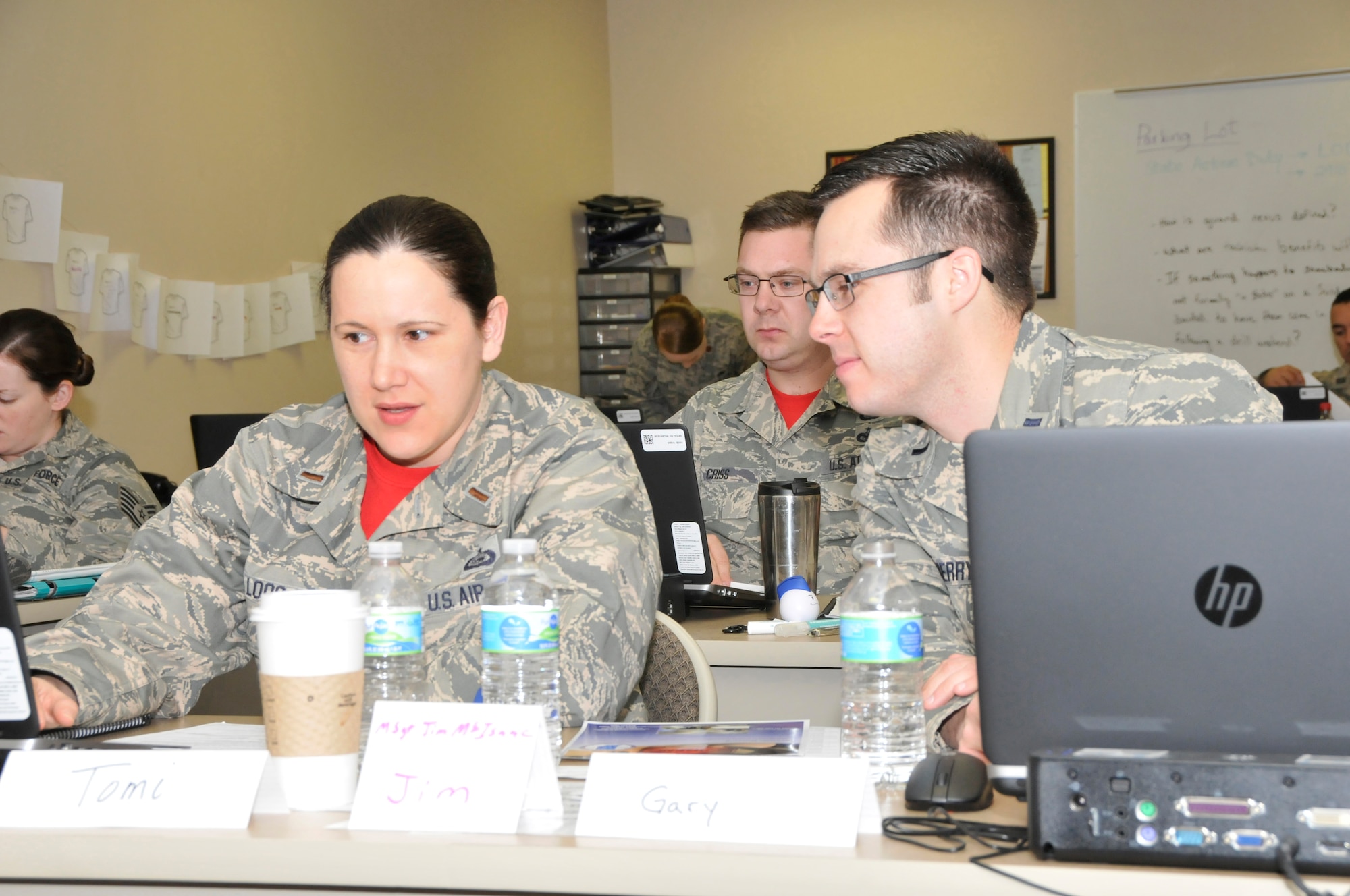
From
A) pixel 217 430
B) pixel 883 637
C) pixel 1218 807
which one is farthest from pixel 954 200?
pixel 217 430

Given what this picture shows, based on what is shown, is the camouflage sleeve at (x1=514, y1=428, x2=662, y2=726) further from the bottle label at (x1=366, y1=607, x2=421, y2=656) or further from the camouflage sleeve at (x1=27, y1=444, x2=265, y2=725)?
the camouflage sleeve at (x1=27, y1=444, x2=265, y2=725)

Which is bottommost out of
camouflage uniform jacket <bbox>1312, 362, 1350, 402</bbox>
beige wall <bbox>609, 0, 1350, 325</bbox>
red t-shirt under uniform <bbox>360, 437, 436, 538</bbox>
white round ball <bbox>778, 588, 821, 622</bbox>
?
white round ball <bbox>778, 588, 821, 622</bbox>

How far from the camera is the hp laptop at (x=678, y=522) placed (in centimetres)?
226

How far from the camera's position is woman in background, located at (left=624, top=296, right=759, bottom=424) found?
5273 mm

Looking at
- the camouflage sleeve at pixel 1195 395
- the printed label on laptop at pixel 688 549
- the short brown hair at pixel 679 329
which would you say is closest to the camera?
the camouflage sleeve at pixel 1195 395

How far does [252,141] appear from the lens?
382cm

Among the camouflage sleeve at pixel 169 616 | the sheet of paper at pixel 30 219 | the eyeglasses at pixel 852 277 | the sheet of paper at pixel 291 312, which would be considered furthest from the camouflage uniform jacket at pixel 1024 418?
the sheet of paper at pixel 291 312

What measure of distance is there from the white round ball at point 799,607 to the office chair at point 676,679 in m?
0.59

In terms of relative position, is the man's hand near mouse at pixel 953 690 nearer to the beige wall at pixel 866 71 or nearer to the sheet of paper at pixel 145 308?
the sheet of paper at pixel 145 308

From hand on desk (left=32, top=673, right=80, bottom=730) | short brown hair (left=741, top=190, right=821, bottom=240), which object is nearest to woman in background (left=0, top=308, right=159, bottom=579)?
short brown hair (left=741, top=190, right=821, bottom=240)

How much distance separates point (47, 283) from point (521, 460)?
2112mm

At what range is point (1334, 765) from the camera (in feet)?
2.56

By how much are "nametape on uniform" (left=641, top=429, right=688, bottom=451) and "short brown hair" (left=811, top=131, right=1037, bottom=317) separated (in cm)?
64

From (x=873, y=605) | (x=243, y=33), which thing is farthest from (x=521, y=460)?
(x=243, y=33)
